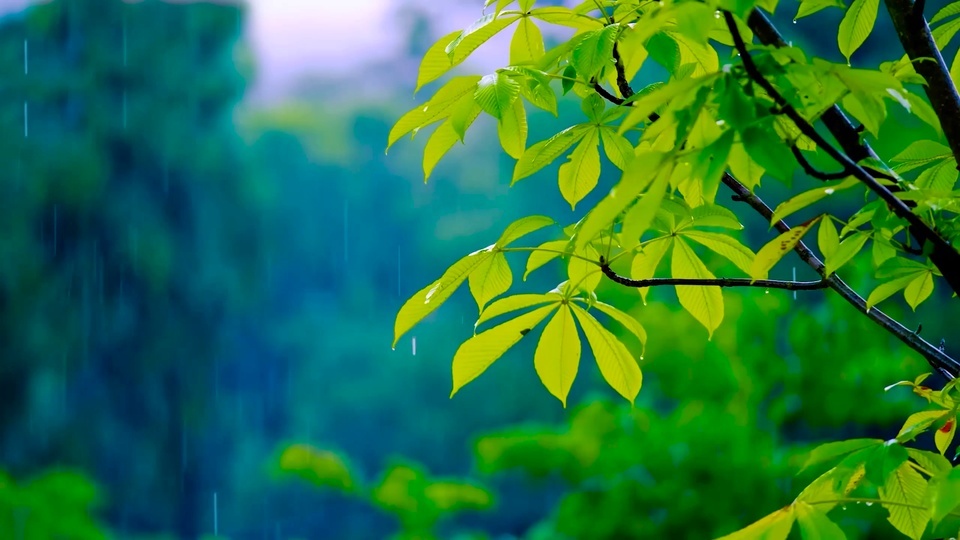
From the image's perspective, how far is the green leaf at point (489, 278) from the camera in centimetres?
55

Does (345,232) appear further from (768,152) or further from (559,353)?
(768,152)

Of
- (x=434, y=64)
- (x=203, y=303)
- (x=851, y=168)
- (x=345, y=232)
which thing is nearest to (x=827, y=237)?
(x=851, y=168)

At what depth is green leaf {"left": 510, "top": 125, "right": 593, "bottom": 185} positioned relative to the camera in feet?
1.71

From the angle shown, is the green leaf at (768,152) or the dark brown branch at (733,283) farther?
the dark brown branch at (733,283)

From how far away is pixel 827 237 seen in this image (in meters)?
0.50

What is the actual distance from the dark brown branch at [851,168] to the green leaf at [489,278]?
0.75 ft

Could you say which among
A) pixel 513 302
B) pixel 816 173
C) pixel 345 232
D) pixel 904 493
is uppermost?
pixel 816 173

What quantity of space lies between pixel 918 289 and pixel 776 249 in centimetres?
20

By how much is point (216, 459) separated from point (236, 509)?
0.45m

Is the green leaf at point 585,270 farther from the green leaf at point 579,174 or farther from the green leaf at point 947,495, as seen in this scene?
the green leaf at point 947,495

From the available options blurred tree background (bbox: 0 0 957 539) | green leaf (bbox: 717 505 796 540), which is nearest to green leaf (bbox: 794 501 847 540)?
green leaf (bbox: 717 505 796 540)

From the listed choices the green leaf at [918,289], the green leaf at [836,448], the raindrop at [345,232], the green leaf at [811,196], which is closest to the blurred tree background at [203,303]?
the raindrop at [345,232]

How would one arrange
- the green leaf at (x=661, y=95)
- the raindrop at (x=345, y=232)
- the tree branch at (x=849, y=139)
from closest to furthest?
the green leaf at (x=661, y=95) → the tree branch at (x=849, y=139) → the raindrop at (x=345, y=232)

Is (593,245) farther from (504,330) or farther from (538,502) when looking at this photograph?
(538,502)
